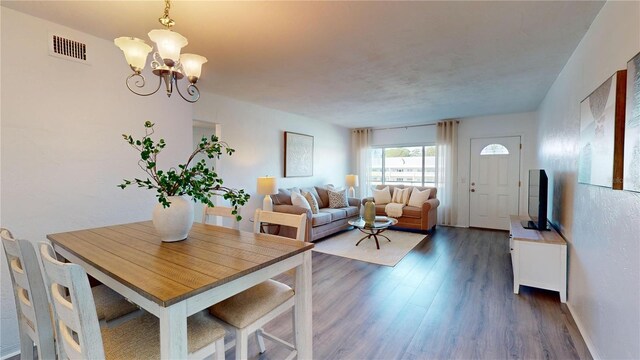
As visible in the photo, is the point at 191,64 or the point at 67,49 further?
the point at 67,49

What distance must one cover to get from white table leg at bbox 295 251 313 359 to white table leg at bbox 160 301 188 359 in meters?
0.70

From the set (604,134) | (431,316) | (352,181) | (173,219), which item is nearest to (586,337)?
(431,316)

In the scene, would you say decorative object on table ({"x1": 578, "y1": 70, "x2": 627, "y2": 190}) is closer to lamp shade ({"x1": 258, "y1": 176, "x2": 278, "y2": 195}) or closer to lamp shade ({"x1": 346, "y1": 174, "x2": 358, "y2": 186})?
lamp shade ({"x1": 258, "y1": 176, "x2": 278, "y2": 195})

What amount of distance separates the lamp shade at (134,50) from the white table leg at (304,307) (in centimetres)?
151

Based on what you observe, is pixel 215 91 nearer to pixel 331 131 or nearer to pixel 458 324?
pixel 331 131

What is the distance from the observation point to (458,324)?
2.21 meters

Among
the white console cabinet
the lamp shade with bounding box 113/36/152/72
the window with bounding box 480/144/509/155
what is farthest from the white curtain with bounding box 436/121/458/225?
the lamp shade with bounding box 113/36/152/72

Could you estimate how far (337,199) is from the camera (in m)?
5.64

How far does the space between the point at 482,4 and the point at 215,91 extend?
323cm

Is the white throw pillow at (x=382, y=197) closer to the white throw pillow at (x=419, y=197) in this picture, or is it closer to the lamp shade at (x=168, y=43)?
the white throw pillow at (x=419, y=197)

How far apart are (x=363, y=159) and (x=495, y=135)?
295 centimetres

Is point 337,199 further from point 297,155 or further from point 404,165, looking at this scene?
point 404,165

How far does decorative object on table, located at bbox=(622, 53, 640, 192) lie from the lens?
1.27 m

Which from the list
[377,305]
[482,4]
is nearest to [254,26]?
[482,4]
